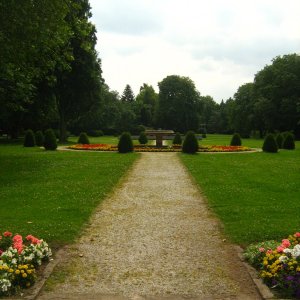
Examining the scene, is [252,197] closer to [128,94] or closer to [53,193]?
[53,193]

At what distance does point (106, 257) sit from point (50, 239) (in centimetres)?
123

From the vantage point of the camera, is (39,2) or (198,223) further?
(39,2)

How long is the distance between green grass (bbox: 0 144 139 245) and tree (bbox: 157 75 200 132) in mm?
→ 56140

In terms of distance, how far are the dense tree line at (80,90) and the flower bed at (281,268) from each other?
12.0 m

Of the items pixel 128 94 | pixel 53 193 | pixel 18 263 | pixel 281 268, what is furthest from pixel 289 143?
pixel 128 94

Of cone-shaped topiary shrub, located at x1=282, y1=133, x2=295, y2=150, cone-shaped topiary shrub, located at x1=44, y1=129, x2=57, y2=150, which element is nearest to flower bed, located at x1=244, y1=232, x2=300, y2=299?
cone-shaped topiary shrub, located at x1=44, y1=129, x2=57, y2=150

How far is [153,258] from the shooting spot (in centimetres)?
585

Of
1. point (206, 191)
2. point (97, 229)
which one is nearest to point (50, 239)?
point (97, 229)

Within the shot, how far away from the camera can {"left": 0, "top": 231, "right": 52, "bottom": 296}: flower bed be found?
181 inches

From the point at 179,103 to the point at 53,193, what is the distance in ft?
213

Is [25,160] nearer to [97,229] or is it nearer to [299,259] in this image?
[97,229]

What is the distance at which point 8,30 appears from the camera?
14398mm

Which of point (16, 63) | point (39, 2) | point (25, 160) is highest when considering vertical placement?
point (39, 2)

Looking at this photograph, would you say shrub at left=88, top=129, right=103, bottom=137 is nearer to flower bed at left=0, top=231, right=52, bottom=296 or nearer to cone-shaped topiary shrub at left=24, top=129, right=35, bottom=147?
cone-shaped topiary shrub at left=24, top=129, right=35, bottom=147
